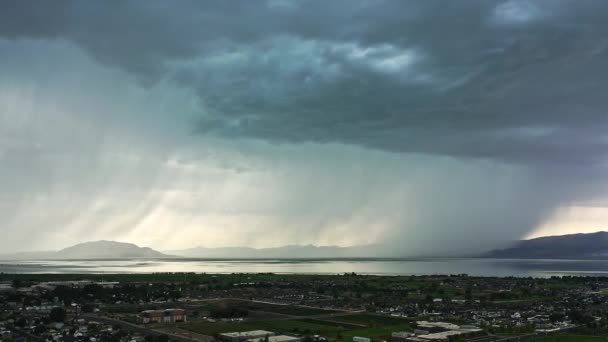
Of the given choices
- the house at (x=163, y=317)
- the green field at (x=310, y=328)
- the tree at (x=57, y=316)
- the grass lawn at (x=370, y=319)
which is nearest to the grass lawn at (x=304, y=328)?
the green field at (x=310, y=328)

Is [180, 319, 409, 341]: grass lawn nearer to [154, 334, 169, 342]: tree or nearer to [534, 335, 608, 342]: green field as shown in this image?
[154, 334, 169, 342]: tree

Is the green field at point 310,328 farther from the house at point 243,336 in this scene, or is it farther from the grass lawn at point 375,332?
the house at point 243,336

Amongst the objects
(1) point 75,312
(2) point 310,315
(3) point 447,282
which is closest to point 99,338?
(1) point 75,312

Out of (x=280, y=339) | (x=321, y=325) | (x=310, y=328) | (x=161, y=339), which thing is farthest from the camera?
(x=321, y=325)

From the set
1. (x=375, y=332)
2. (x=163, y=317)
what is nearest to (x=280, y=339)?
(x=375, y=332)

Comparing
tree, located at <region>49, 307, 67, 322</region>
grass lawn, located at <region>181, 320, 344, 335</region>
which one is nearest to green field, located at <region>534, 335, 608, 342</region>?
grass lawn, located at <region>181, 320, 344, 335</region>

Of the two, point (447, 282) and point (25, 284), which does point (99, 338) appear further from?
point (447, 282)

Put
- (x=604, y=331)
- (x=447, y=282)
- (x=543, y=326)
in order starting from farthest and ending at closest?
1. (x=447, y=282)
2. (x=543, y=326)
3. (x=604, y=331)

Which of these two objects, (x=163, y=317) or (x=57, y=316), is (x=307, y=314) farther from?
(x=57, y=316)
